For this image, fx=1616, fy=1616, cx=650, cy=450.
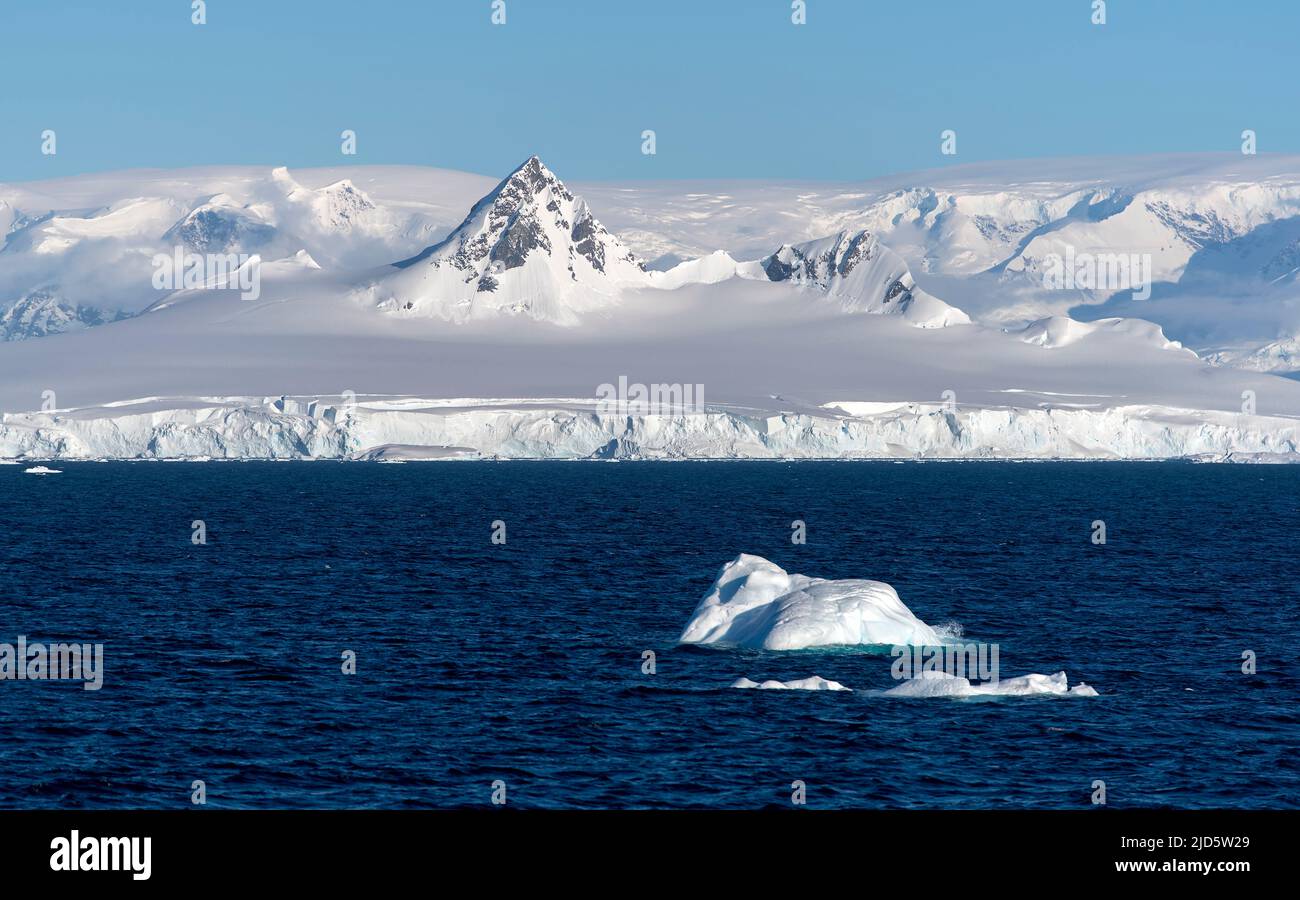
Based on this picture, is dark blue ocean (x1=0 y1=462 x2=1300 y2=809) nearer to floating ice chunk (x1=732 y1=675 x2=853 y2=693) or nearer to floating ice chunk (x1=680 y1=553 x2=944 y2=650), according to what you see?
floating ice chunk (x1=732 y1=675 x2=853 y2=693)

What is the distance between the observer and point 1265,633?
59.3 m

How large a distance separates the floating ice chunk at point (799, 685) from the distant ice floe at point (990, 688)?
5.01 feet

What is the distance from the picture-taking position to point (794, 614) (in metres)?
51.2

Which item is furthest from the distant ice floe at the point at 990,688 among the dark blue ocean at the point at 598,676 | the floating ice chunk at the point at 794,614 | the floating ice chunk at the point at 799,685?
the floating ice chunk at the point at 794,614

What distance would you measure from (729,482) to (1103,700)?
6108 inches

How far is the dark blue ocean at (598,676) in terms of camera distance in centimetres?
3447

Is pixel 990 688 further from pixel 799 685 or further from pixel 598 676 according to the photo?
pixel 598 676

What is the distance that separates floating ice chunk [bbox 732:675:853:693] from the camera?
147ft

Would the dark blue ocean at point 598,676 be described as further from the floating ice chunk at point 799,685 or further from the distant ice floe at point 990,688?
the distant ice floe at point 990,688

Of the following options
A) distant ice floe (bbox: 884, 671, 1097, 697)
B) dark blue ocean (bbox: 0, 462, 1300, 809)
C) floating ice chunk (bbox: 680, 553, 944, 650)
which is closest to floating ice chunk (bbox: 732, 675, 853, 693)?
dark blue ocean (bbox: 0, 462, 1300, 809)

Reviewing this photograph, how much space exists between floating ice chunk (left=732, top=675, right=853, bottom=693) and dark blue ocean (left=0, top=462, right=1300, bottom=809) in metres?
0.77

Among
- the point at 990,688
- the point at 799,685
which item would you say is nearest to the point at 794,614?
the point at 799,685

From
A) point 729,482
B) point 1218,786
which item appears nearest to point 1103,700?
point 1218,786
